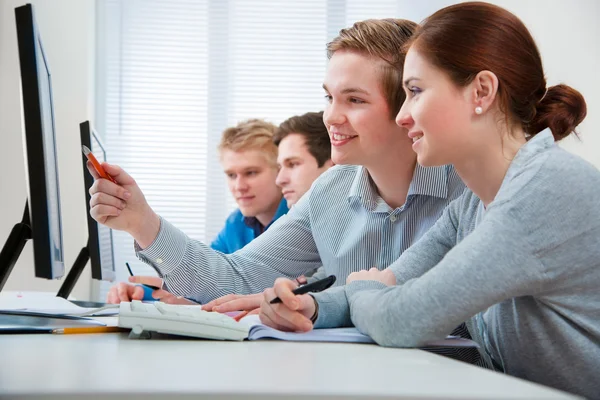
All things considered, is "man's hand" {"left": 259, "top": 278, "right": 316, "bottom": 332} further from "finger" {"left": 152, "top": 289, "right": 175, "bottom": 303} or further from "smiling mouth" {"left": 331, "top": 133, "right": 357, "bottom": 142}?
"finger" {"left": 152, "top": 289, "right": 175, "bottom": 303}

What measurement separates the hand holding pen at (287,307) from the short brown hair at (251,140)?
2.24 m

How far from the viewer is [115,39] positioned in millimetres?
4152

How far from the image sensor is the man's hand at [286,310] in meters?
1.02

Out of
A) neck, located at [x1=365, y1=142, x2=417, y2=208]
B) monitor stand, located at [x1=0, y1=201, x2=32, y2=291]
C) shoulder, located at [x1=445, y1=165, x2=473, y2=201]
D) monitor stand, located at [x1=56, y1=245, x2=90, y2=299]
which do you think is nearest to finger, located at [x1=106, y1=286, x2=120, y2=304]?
monitor stand, located at [x1=56, y1=245, x2=90, y2=299]

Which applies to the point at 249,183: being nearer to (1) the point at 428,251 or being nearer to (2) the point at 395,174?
(2) the point at 395,174

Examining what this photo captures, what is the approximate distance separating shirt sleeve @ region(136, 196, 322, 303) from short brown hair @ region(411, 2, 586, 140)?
645 mm

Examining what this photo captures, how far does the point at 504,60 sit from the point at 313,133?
69.7 inches

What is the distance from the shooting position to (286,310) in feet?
3.36

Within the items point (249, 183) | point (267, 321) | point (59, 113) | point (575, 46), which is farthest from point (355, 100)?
point (575, 46)

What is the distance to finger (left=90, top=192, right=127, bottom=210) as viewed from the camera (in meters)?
1.44

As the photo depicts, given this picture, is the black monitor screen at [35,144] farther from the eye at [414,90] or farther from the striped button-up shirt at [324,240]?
the eye at [414,90]

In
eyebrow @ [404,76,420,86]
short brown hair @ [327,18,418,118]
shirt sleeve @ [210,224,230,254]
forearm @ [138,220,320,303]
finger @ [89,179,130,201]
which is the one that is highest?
short brown hair @ [327,18,418,118]

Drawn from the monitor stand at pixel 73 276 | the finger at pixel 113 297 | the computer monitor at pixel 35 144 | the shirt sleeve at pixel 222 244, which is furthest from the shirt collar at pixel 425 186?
the shirt sleeve at pixel 222 244

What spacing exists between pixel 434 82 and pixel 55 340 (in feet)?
2.30
